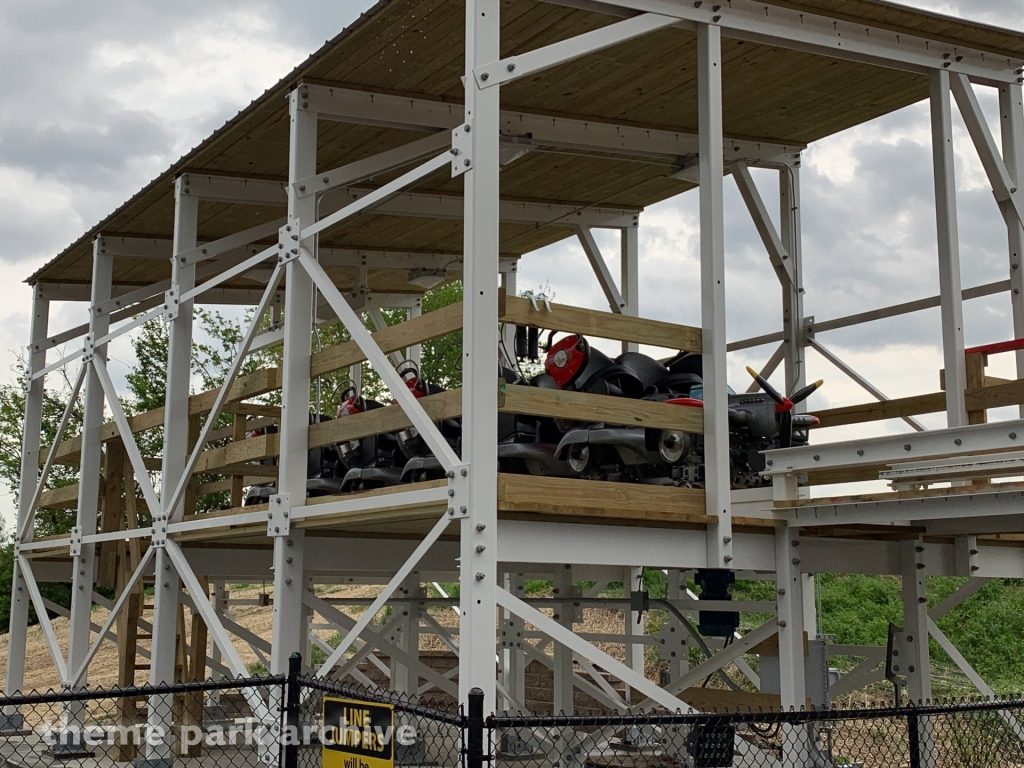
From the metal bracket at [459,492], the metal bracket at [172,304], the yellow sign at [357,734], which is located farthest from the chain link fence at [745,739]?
the metal bracket at [172,304]

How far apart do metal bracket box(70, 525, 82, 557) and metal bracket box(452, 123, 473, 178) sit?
23.6 feet

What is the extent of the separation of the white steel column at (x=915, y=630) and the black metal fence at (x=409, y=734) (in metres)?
0.30

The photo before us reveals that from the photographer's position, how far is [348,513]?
26.0ft

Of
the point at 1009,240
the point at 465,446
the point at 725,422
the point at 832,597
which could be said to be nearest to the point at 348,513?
the point at 465,446

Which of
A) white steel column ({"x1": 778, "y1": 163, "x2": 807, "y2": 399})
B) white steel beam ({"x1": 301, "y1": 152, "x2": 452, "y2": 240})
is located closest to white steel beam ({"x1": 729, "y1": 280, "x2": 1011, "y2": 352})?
white steel column ({"x1": 778, "y1": 163, "x2": 807, "y2": 399})

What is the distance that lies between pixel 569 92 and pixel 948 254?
3007 mm

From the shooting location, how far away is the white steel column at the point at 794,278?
1123 cm

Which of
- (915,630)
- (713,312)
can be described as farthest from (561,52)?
(915,630)

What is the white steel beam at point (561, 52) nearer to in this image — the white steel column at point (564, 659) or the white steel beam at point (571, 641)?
the white steel beam at point (571, 641)

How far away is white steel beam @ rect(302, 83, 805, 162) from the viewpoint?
8.84 meters

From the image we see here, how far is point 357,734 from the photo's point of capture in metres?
5.49

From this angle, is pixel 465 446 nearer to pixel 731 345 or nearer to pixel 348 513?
pixel 348 513

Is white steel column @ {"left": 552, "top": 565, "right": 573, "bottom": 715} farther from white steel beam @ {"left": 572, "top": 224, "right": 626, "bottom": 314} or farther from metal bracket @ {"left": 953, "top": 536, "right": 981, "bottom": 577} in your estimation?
metal bracket @ {"left": 953, "top": 536, "right": 981, "bottom": 577}

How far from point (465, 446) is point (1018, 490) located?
3.13 metres
